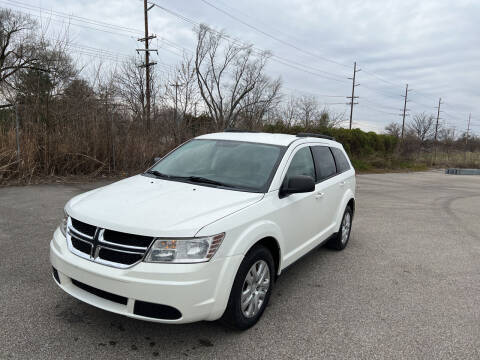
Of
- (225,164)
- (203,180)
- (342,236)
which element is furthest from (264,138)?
(342,236)

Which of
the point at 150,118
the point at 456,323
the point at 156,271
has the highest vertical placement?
the point at 150,118

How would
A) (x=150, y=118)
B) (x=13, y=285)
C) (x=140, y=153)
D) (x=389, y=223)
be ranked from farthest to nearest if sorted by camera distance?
(x=150, y=118), (x=140, y=153), (x=389, y=223), (x=13, y=285)

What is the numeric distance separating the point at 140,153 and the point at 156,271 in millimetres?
10418

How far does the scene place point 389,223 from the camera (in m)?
7.64

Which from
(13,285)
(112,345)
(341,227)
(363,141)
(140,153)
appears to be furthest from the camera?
(363,141)

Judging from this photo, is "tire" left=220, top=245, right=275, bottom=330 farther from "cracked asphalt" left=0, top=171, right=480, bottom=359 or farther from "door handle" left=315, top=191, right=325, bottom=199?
"door handle" left=315, top=191, right=325, bottom=199

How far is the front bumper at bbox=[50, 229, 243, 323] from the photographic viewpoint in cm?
247

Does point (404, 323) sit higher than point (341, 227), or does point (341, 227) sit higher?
point (341, 227)

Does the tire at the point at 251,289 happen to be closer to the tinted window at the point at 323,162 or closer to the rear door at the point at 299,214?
the rear door at the point at 299,214

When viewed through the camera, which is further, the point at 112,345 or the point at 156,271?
the point at 112,345

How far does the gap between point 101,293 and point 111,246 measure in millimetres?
384

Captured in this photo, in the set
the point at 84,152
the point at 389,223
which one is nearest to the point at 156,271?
the point at 389,223

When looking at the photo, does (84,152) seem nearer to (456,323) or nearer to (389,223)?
(389,223)

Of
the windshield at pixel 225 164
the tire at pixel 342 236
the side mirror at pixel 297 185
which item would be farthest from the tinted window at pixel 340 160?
the side mirror at pixel 297 185
